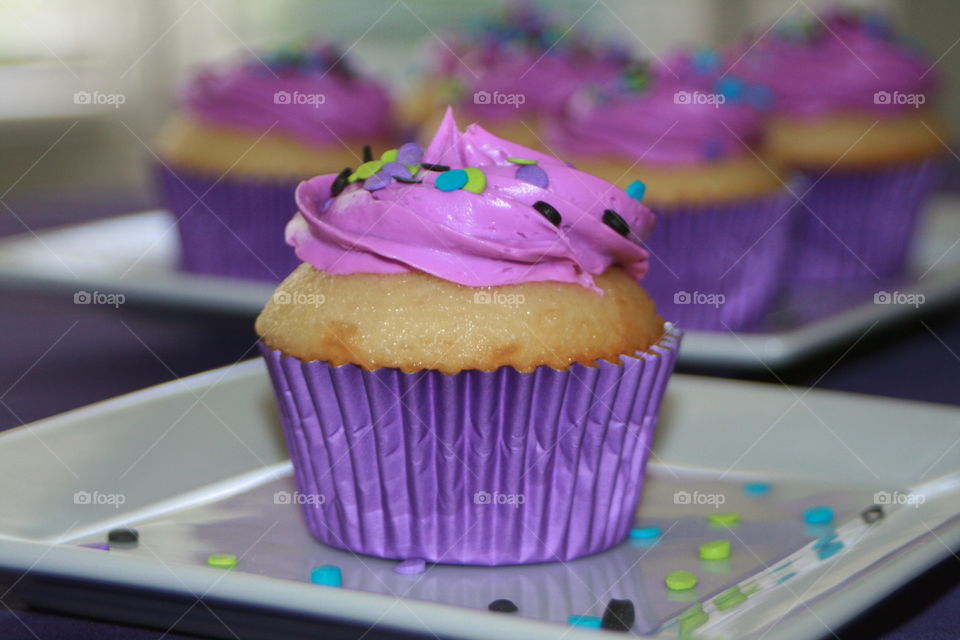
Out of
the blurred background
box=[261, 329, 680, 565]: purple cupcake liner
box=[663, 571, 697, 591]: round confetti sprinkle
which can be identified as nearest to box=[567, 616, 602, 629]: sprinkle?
box=[663, 571, 697, 591]: round confetti sprinkle

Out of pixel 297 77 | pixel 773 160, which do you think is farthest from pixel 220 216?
pixel 773 160

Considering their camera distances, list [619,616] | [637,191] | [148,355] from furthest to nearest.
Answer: [148,355] → [637,191] → [619,616]

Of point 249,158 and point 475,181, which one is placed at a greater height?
point 475,181

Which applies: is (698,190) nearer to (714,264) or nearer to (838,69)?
(714,264)

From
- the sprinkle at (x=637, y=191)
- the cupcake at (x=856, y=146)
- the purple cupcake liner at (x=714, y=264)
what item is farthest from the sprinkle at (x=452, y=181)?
the cupcake at (x=856, y=146)

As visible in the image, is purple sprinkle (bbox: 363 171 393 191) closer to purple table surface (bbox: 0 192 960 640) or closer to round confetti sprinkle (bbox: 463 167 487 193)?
round confetti sprinkle (bbox: 463 167 487 193)

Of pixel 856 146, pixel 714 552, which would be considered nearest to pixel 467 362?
pixel 714 552
